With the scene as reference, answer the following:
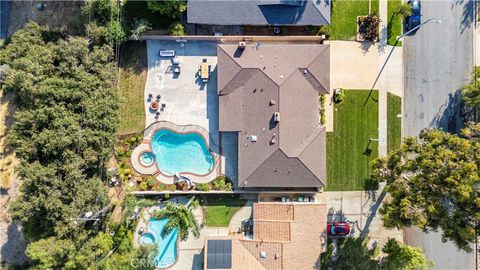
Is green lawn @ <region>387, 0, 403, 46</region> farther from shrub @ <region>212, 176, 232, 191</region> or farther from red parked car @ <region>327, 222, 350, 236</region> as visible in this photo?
shrub @ <region>212, 176, 232, 191</region>

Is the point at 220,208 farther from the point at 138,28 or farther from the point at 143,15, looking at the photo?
the point at 143,15

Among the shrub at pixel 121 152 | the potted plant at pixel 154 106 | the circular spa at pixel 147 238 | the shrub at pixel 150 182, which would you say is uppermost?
the potted plant at pixel 154 106

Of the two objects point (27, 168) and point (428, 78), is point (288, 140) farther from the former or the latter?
point (27, 168)

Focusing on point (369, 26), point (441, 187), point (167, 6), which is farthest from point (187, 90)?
point (441, 187)

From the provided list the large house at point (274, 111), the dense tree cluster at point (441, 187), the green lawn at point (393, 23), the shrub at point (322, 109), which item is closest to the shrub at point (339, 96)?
the shrub at point (322, 109)

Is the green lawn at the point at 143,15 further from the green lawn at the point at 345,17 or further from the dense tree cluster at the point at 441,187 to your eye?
the dense tree cluster at the point at 441,187

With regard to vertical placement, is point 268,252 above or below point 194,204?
below
